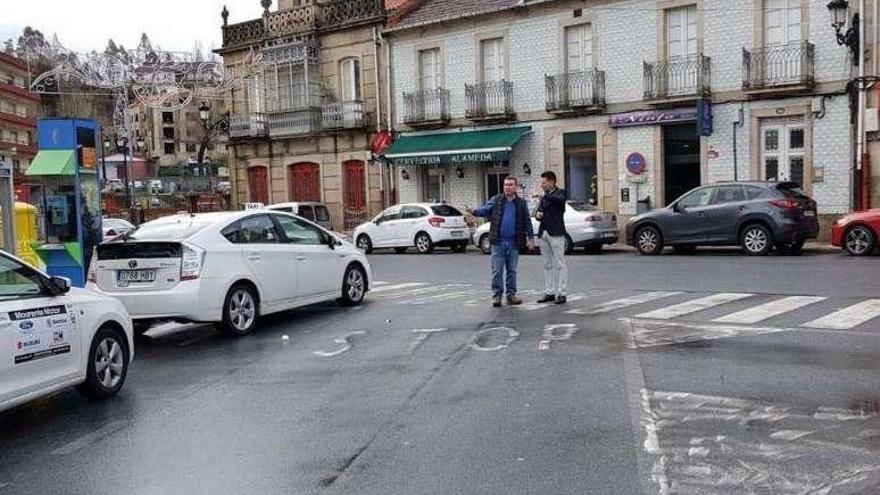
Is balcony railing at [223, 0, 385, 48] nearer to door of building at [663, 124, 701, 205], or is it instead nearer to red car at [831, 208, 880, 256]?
door of building at [663, 124, 701, 205]

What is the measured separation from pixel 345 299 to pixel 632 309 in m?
4.03

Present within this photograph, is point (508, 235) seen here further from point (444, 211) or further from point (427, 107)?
point (427, 107)

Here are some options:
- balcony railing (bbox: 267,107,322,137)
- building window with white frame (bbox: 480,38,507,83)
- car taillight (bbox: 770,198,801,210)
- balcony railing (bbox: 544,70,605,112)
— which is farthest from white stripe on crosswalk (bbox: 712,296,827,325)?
A: balcony railing (bbox: 267,107,322,137)

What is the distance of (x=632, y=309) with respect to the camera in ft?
35.9

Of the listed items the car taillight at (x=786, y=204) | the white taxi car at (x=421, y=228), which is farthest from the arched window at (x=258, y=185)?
the car taillight at (x=786, y=204)

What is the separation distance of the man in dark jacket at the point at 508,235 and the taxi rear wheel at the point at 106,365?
5406 millimetres

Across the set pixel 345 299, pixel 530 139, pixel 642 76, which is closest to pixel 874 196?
pixel 642 76

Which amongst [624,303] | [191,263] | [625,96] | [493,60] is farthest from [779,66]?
[191,263]

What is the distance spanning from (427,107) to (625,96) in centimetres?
749

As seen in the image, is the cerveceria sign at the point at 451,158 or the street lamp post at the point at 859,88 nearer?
the street lamp post at the point at 859,88

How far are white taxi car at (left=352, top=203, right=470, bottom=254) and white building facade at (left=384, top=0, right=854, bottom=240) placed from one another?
4.04 meters

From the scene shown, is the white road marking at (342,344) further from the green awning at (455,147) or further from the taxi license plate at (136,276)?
the green awning at (455,147)

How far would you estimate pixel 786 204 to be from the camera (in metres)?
18.2

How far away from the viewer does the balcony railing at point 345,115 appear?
105 ft
